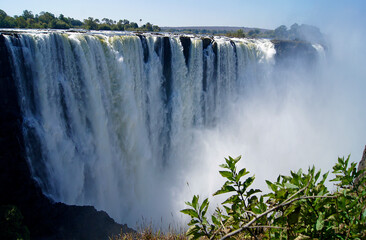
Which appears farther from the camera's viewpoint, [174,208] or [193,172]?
[193,172]

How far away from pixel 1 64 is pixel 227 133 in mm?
11977

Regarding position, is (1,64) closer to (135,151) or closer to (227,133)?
(135,151)

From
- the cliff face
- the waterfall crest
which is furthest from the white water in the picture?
the cliff face

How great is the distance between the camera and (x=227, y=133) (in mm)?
16859

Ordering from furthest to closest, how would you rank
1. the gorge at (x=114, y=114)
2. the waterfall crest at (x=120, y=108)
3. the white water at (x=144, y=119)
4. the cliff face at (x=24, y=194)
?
the white water at (x=144, y=119), the waterfall crest at (x=120, y=108), the gorge at (x=114, y=114), the cliff face at (x=24, y=194)

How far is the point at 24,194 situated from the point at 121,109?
4439 mm

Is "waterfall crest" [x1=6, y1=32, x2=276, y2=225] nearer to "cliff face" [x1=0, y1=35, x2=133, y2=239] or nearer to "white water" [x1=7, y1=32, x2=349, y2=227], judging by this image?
"white water" [x1=7, y1=32, x2=349, y2=227]

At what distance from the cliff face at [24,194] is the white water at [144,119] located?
284 millimetres

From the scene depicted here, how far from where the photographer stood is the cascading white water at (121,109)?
8.71 metres

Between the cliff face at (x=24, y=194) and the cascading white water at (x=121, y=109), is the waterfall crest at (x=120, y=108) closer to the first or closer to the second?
the cascading white water at (x=121, y=109)

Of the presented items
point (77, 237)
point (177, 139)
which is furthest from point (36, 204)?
point (177, 139)

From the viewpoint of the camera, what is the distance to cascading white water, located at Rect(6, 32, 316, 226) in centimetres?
871

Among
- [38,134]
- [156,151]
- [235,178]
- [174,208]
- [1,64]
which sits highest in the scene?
[235,178]

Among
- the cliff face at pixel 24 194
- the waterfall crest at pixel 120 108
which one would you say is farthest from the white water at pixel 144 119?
the cliff face at pixel 24 194
